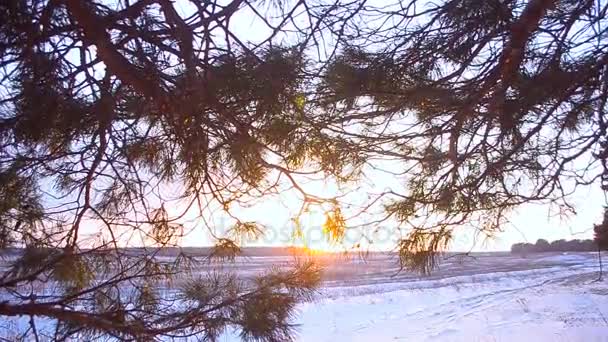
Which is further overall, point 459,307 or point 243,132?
point 459,307

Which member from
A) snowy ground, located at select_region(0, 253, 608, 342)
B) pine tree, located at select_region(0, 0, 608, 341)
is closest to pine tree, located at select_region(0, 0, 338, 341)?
pine tree, located at select_region(0, 0, 608, 341)

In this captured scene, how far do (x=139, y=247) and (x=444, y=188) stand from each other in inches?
42.7

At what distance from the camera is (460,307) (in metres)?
9.30

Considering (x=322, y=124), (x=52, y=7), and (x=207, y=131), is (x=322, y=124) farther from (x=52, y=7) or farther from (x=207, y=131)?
(x=52, y=7)

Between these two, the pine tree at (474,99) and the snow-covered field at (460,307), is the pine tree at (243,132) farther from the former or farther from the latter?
the snow-covered field at (460,307)

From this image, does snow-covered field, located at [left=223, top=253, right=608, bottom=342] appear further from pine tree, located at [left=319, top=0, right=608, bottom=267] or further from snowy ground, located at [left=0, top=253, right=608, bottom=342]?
pine tree, located at [left=319, top=0, right=608, bottom=267]

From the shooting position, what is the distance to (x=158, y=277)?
2377 millimetres

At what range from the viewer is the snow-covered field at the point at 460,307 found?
7.47m

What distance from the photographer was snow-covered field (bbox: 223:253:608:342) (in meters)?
7.47

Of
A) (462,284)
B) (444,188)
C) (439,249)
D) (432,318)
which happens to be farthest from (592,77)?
(462,284)

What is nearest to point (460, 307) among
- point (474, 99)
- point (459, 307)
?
point (459, 307)

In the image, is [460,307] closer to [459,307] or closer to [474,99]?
[459,307]

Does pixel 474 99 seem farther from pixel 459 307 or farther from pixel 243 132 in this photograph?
pixel 459 307

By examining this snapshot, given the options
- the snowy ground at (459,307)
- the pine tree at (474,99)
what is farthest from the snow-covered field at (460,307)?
the pine tree at (474,99)
